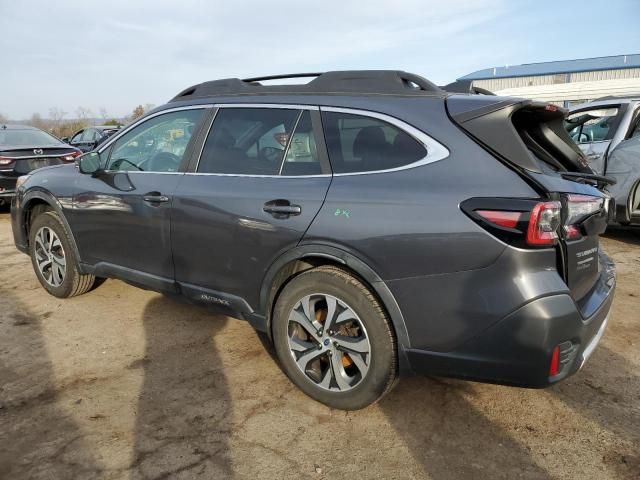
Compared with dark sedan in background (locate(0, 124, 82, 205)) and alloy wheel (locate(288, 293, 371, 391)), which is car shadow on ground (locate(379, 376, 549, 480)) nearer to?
alloy wheel (locate(288, 293, 371, 391))

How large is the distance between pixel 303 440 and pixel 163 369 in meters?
1.21

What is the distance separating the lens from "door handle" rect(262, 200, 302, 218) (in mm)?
2651

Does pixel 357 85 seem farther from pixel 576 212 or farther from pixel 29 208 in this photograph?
pixel 29 208

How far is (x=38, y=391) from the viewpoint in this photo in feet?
9.62

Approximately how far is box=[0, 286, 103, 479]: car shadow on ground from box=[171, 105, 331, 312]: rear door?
3.41 feet

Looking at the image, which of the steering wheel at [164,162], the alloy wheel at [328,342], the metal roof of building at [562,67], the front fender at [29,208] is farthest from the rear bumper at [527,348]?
the metal roof of building at [562,67]

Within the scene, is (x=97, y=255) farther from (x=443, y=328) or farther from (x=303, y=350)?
(x=443, y=328)

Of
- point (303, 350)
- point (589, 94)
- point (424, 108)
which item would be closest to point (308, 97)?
point (424, 108)

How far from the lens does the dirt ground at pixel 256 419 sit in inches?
89.6

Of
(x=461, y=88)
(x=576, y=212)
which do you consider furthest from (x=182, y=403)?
(x=461, y=88)

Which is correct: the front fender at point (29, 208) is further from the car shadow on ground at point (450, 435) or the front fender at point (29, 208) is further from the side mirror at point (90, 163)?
the car shadow on ground at point (450, 435)

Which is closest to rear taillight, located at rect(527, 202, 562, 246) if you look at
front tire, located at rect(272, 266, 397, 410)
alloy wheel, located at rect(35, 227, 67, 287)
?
front tire, located at rect(272, 266, 397, 410)

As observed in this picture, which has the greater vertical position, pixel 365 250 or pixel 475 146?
pixel 475 146

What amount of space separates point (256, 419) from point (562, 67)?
5705 cm
